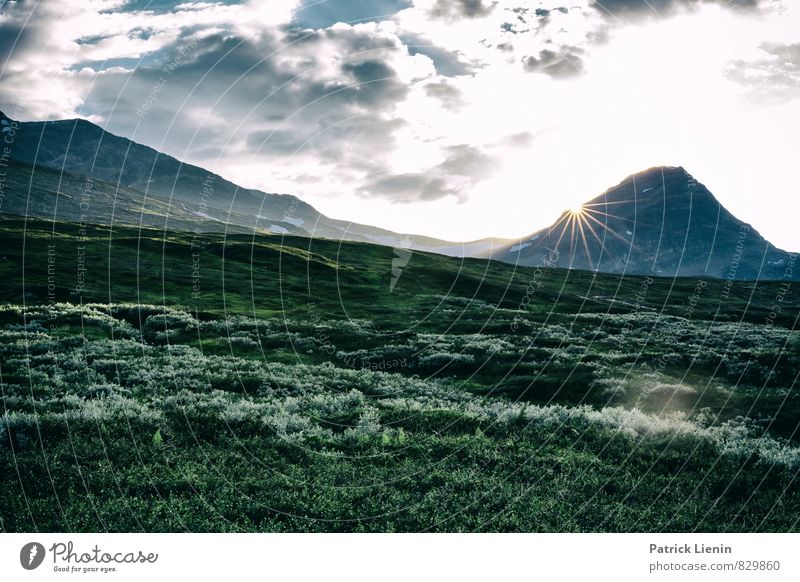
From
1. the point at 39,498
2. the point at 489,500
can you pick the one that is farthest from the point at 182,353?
the point at 489,500

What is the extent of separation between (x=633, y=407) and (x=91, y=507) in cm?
1684

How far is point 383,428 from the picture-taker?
52.4ft

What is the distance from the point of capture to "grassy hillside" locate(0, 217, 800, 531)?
1100cm

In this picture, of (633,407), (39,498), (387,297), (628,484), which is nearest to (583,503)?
(628,484)

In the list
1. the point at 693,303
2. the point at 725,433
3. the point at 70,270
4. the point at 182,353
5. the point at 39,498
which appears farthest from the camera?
the point at 693,303

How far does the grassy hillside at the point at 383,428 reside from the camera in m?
11.0

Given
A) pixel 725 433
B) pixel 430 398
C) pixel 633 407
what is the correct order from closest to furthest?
pixel 725 433, pixel 633 407, pixel 430 398

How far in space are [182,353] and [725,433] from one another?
24.5 meters

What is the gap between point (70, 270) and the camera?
64.2 m

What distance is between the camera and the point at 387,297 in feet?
218

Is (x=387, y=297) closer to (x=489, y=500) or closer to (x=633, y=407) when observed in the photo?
(x=633, y=407)

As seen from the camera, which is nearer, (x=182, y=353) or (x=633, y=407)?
(x=633, y=407)
